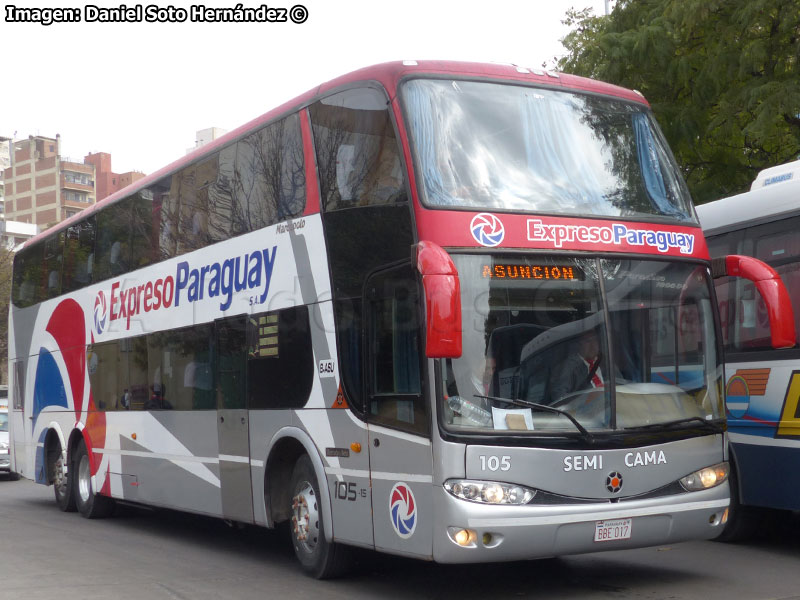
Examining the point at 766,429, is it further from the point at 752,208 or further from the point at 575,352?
the point at 575,352

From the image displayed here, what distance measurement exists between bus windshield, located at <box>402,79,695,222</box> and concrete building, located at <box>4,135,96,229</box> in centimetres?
11212

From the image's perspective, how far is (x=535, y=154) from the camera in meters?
8.34

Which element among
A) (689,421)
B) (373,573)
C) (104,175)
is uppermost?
(104,175)

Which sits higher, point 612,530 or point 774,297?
point 774,297

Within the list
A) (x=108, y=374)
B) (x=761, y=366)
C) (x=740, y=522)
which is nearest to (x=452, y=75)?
(x=761, y=366)

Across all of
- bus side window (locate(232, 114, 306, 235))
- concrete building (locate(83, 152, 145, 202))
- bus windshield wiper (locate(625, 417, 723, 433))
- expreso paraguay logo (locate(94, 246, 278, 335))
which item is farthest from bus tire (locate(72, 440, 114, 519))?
concrete building (locate(83, 152, 145, 202))

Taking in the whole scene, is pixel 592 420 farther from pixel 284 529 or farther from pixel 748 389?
pixel 284 529

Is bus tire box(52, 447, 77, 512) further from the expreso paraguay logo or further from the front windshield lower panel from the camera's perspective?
the front windshield lower panel

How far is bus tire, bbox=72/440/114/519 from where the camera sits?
15.2 m

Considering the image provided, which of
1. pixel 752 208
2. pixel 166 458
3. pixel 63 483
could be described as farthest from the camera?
pixel 63 483

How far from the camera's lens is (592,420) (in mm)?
7703

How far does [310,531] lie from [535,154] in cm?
374

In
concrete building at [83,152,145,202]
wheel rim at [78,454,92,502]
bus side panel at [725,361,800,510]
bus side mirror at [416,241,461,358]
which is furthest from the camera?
concrete building at [83,152,145,202]

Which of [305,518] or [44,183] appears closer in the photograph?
[305,518]
